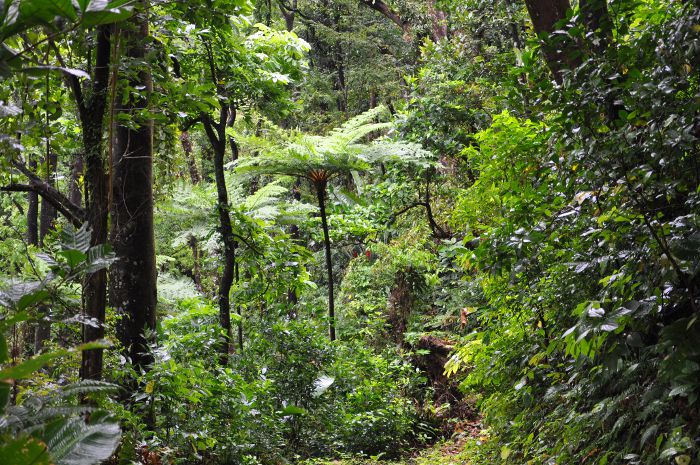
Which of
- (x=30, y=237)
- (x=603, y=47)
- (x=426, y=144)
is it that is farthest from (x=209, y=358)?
(x=30, y=237)

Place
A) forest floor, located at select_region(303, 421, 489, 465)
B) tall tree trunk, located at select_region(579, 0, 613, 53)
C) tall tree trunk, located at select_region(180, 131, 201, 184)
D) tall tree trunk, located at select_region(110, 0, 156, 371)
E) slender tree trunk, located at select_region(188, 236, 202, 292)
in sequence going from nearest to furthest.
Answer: tall tree trunk, located at select_region(579, 0, 613, 53) → tall tree trunk, located at select_region(110, 0, 156, 371) → forest floor, located at select_region(303, 421, 489, 465) → tall tree trunk, located at select_region(180, 131, 201, 184) → slender tree trunk, located at select_region(188, 236, 202, 292)

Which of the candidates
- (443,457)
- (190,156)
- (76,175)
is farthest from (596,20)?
(190,156)

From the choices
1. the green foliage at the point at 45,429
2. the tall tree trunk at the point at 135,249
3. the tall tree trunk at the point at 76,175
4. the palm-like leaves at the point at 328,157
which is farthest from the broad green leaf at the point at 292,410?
the green foliage at the point at 45,429

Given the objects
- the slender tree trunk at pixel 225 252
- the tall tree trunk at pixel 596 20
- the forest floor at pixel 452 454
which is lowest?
the forest floor at pixel 452 454

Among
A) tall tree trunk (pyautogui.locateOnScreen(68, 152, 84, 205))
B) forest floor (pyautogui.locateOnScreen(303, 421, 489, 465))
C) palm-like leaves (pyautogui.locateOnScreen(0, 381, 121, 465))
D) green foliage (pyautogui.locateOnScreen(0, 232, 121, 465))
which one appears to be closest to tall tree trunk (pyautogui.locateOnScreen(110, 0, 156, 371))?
tall tree trunk (pyautogui.locateOnScreen(68, 152, 84, 205))

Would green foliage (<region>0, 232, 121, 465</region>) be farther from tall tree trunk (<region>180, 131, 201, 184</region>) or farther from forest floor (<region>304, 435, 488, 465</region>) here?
tall tree trunk (<region>180, 131, 201, 184</region>)

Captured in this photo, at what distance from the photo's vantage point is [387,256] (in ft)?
32.0

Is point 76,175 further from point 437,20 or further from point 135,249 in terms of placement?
point 437,20

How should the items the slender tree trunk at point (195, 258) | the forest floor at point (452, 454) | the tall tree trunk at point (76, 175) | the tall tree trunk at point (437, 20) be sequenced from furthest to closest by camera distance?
1. the slender tree trunk at point (195, 258)
2. the tall tree trunk at point (437, 20)
3. the forest floor at point (452, 454)
4. the tall tree trunk at point (76, 175)

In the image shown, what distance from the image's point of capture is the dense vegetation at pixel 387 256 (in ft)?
7.45

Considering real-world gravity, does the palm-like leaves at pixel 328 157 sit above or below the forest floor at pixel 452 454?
above

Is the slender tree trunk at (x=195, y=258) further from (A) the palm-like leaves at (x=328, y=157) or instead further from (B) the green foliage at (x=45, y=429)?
(B) the green foliage at (x=45, y=429)

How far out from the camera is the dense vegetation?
227 centimetres

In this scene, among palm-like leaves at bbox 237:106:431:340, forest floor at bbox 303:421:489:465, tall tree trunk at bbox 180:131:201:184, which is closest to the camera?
forest floor at bbox 303:421:489:465
